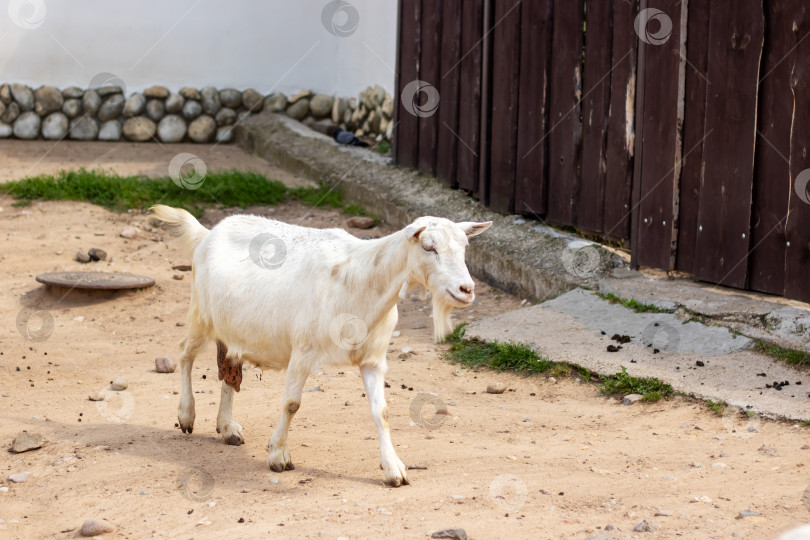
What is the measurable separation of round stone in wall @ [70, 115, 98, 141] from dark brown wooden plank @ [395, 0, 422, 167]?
15.0 ft

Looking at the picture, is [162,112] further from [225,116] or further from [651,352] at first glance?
[651,352]

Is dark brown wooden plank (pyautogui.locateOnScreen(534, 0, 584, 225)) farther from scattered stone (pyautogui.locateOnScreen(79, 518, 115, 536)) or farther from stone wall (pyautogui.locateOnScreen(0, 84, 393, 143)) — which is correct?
scattered stone (pyautogui.locateOnScreen(79, 518, 115, 536))

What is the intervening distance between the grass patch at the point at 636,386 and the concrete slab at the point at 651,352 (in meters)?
0.05

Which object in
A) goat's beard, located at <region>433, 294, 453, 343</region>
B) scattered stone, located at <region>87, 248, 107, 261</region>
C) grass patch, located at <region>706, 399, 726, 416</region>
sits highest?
goat's beard, located at <region>433, 294, 453, 343</region>

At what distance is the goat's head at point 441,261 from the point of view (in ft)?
13.3

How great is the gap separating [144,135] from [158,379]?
7653 mm

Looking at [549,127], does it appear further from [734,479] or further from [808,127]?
[734,479]

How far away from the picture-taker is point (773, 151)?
5758 mm

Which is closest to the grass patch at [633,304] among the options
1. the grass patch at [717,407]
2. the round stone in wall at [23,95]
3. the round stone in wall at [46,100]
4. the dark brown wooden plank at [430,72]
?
the grass patch at [717,407]

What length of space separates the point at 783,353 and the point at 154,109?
10.0 meters

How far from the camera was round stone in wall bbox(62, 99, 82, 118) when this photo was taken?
1278 cm

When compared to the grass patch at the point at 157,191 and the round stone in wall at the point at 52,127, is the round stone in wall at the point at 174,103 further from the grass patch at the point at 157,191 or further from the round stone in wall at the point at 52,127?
the grass patch at the point at 157,191

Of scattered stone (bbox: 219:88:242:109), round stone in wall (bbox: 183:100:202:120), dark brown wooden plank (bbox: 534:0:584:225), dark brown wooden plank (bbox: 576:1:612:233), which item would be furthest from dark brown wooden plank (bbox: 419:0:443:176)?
round stone in wall (bbox: 183:100:202:120)

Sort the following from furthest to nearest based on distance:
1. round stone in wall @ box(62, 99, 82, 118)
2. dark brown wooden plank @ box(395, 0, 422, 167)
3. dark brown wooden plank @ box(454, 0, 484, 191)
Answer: round stone in wall @ box(62, 99, 82, 118)
dark brown wooden plank @ box(395, 0, 422, 167)
dark brown wooden plank @ box(454, 0, 484, 191)
